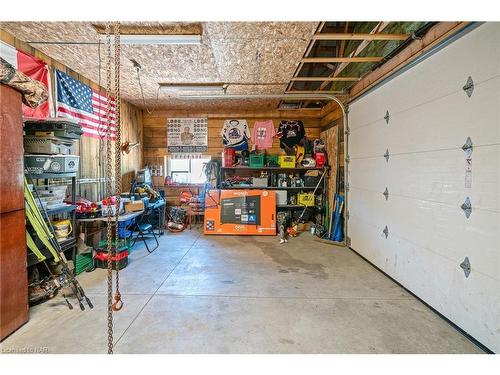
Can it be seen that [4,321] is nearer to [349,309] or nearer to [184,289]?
[184,289]

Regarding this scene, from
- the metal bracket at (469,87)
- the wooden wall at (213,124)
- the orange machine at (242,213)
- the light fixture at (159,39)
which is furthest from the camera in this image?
the wooden wall at (213,124)

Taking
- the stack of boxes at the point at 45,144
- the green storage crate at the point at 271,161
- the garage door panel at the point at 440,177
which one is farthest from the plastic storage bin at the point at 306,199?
the stack of boxes at the point at 45,144

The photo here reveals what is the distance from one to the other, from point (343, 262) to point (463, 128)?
2.34 metres

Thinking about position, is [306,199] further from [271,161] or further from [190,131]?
[190,131]

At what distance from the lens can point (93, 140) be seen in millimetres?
4445

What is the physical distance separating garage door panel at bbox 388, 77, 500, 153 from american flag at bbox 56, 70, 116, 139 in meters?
4.35

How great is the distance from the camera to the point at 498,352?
70.6 inches

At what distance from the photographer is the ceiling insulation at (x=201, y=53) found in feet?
8.84

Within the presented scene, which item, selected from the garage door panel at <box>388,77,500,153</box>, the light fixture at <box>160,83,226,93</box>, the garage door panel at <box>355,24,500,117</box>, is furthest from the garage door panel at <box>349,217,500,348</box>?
the light fixture at <box>160,83,226,93</box>

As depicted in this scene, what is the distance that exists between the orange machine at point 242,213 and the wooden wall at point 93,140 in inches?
80.1

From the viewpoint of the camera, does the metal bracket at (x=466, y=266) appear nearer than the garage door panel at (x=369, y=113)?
Yes

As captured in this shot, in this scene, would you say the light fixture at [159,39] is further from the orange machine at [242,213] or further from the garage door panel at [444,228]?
the orange machine at [242,213]

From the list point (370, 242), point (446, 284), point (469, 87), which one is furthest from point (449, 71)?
point (370, 242)

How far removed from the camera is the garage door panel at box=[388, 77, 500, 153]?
185 centimetres
